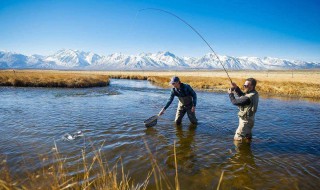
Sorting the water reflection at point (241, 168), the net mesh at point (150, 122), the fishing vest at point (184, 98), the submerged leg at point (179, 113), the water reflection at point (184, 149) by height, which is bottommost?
the water reflection at point (241, 168)

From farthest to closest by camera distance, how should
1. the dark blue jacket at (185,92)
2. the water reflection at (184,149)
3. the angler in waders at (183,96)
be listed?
the dark blue jacket at (185,92)
the angler in waders at (183,96)
the water reflection at (184,149)

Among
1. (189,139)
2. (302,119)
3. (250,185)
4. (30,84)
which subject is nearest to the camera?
(250,185)

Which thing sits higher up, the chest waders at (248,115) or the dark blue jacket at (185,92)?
the dark blue jacket at (185,92)

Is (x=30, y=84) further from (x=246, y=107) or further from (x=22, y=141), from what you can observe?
(x=246, y=107)

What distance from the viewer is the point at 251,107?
751cm

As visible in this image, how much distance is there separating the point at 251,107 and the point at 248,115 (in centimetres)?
30

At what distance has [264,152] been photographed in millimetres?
7930

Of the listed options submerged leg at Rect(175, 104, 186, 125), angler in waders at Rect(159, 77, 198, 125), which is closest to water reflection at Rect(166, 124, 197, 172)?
submerged leg at Rect(175, 104, 186, 125)

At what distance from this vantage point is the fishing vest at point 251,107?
24.1ft

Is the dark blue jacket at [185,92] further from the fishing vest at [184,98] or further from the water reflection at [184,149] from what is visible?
the water reflection at [184,149]

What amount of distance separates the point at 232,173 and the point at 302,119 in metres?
9.65

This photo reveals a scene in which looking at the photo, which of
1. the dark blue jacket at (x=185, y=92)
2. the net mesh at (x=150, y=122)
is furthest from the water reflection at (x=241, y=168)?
the net mesh at (x=150, y=122)

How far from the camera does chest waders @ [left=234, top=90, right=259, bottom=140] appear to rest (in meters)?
7.37

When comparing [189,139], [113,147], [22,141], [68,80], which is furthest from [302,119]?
[68,80]
